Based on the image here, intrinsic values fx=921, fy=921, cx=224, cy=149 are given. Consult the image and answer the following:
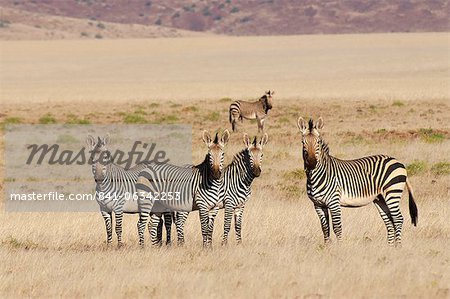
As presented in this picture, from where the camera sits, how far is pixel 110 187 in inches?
570

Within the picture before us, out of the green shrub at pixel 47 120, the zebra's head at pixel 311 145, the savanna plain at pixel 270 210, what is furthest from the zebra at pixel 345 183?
the green shrub at pixel 47 120

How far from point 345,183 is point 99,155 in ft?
12.7

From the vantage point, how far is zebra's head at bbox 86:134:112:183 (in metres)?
14.0

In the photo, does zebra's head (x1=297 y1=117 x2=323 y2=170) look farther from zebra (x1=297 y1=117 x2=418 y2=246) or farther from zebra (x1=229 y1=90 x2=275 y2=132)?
zebra (x1=229 y1=90 x2=275 y2=132)

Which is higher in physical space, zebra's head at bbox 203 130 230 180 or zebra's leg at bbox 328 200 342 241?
zebra's head at bbox 203 130 230 180

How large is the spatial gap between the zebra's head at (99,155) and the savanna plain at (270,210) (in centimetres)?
122

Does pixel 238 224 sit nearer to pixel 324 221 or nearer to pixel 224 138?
pixel 324 221

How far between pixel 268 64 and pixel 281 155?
73467 mm

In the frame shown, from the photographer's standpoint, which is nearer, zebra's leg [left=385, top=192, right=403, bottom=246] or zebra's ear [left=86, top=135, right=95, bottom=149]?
zebra's ear [left=86, top=135, right=95, bottom=149]

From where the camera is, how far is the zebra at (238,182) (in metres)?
14.2

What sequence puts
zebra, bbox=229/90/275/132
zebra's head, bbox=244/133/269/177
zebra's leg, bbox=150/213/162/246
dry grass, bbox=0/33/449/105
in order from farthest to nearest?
1. dry grass, bbox=0/33/449/105
2. zebra, bbox=229/90/275/132
3. zebra's leg, bbox=150/213/162/246
4. zebra's head, bbox=244/133/269/177

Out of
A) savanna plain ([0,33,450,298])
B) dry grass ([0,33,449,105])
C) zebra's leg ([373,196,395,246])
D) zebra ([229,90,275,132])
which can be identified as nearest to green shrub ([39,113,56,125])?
savanna plain ([0,33,450,298])

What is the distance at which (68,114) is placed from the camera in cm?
4734

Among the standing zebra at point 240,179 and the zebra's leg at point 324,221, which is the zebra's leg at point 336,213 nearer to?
the zebra's leg at point 324,221
